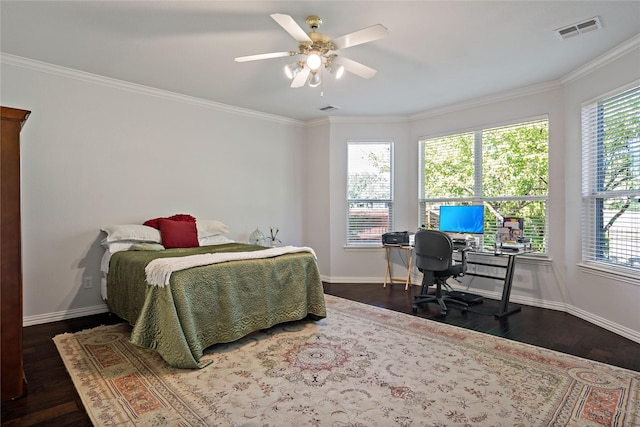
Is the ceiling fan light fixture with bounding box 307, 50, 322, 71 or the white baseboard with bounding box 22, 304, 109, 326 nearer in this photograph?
the ceiling fan light fixture with bounding box 307, 50, 322, 71

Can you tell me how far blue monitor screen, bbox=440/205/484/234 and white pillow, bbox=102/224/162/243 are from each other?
360 centimetres

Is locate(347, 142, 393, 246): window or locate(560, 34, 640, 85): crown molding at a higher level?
locate(560, 34, 640, 85): crown molding

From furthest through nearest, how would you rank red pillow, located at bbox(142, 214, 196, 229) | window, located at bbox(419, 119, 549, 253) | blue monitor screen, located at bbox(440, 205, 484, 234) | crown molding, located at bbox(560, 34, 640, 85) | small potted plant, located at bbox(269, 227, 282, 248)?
small potted plant, located at bbox(269, 227, 282, 248)
blue monitor screen, located at bbox(440, 205, 484, 234)
window, located at bbox(419, 119, 549, 253)
red pillow, located at bbox(142, 214, 196, 229)
crown molding, located at bbox(560, 34, 640, 85)

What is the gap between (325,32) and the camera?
2.91 meters

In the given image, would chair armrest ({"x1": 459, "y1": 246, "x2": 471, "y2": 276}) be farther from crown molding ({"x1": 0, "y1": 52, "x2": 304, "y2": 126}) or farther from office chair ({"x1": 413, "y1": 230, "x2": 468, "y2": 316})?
crown molding ({"x1": 0, "y1": 52, "x2": 304, "y2": 126})

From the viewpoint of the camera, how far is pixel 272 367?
8.23 ft

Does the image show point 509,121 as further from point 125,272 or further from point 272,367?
point 125,272

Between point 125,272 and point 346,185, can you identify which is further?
point 346,185

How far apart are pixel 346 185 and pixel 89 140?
3475 millimetres

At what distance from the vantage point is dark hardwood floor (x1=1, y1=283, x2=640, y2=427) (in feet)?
6.47

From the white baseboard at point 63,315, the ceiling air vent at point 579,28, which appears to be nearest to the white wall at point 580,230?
the ceiling air vent at point 579,28

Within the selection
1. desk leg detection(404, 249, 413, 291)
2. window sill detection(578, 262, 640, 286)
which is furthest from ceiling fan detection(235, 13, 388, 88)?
desk leg detection(404, 249, 413, 291)

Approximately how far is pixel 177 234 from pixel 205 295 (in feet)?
4.98

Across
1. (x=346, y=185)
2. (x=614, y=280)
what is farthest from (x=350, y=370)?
(x=346, y=185)
